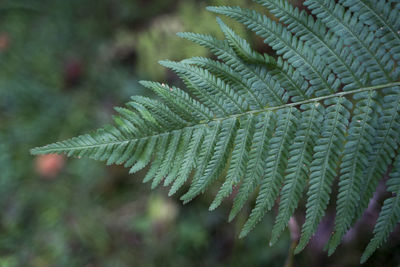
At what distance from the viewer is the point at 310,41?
1.40 m

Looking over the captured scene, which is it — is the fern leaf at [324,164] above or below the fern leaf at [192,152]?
below

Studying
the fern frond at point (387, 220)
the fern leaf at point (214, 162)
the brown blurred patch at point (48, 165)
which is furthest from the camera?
the brown blurred patch at point (48, 165)

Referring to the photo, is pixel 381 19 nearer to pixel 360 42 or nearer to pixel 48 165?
pixel 360 42

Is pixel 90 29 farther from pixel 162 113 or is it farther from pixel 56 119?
pixel 162 113

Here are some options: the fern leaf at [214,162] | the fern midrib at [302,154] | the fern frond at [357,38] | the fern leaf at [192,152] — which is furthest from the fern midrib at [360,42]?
the fern leaf at [192,152]

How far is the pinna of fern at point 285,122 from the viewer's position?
4.38 feet

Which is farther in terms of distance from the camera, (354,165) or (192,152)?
(192,152)

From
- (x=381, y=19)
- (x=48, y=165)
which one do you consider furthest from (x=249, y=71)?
(x=48, y=165)

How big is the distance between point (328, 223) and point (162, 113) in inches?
59.8

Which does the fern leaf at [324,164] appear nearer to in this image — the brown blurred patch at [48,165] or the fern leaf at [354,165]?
the fern leaf at [354,165]

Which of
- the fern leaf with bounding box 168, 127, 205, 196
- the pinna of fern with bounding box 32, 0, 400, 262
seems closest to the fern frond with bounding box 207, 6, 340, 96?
the pinna of fern with bounding box 32, 0, 400, 262

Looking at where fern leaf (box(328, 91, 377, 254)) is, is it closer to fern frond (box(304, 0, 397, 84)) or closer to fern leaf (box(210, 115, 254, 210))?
fern frond (box(304, 0, 397, 84))

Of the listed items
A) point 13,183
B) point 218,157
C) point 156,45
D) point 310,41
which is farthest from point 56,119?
point 310,41

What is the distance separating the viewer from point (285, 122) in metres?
1.41
